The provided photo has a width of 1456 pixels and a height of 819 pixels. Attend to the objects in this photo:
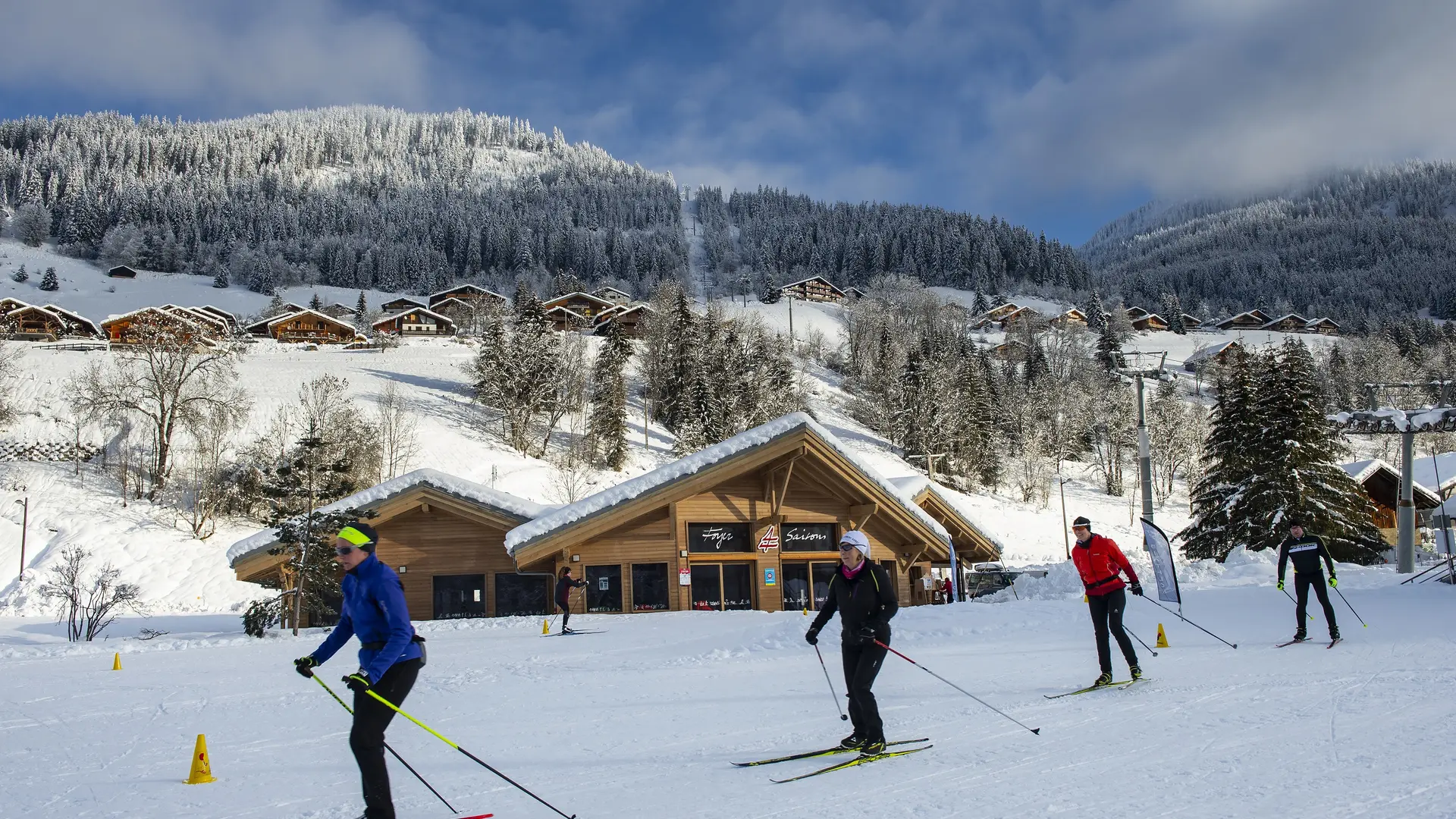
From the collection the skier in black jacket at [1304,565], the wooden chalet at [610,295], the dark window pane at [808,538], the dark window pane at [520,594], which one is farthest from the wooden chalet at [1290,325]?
the skier in black jacket at [1304,565]

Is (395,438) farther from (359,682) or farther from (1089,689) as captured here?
(359,682)

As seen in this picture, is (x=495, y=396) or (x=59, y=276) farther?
(x=59, y=276)

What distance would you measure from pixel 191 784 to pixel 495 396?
5138cm

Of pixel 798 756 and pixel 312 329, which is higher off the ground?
pixel 312 329

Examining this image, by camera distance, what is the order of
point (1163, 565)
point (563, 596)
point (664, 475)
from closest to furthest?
point (1163, 565) < point (563, 596) < point (664, 475)

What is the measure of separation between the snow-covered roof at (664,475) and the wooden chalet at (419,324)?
80.5m

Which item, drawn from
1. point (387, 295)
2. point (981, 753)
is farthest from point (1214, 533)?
point (387, 295)

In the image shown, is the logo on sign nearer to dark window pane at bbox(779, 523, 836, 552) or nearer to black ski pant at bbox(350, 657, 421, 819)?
dark window pane at bbox(779, 523, 836, 552)

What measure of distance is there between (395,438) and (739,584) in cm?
3139

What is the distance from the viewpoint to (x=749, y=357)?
66.1 meters

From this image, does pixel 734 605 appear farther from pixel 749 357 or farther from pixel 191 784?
pixel 749 357

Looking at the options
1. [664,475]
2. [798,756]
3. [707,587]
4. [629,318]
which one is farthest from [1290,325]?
[798,756]

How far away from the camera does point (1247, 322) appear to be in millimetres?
138750

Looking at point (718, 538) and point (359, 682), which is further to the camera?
point (718, 538)
